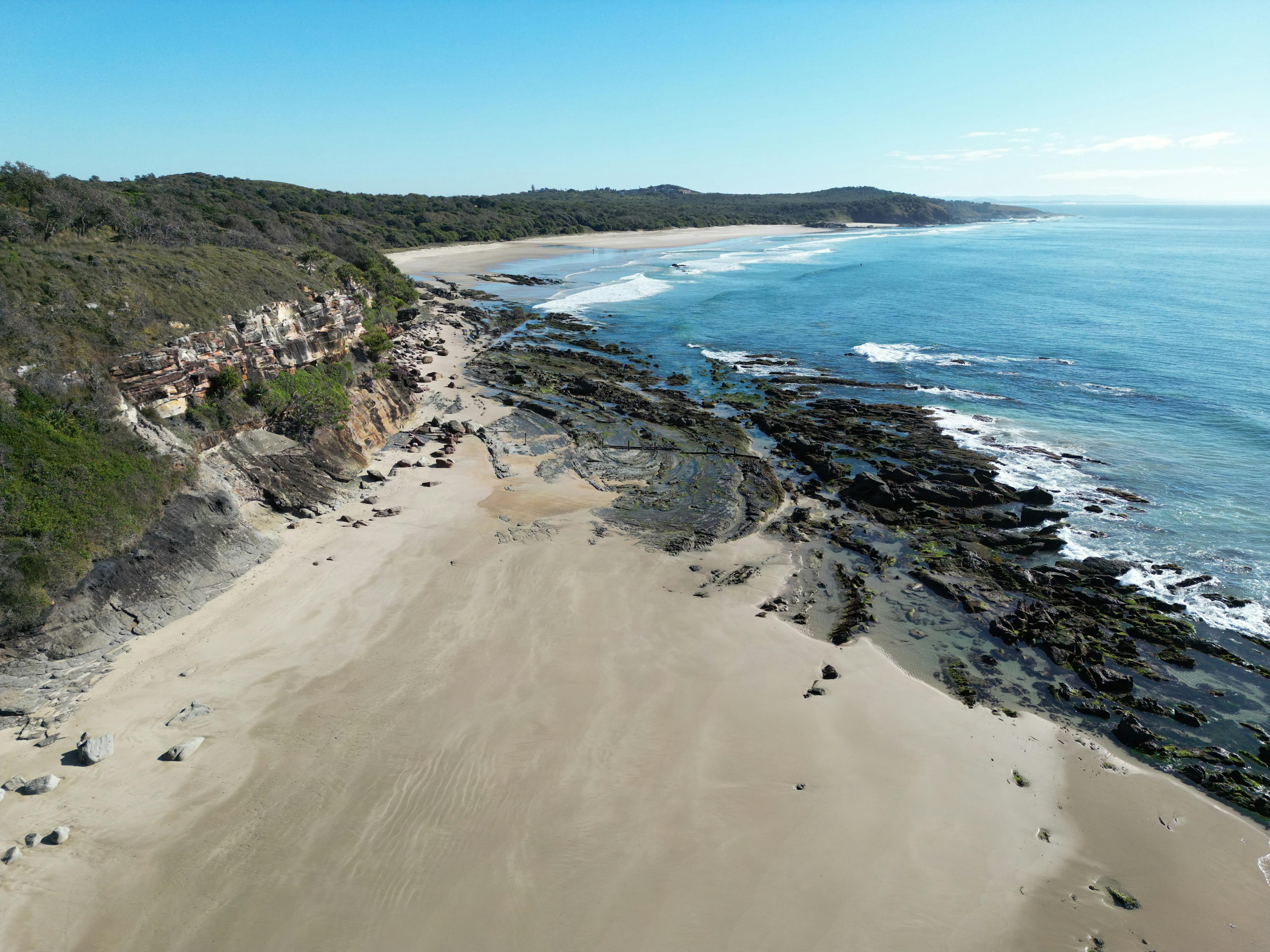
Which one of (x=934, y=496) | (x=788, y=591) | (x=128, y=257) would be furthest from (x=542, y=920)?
(x=128, y=257)

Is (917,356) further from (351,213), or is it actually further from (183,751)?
(351,213)

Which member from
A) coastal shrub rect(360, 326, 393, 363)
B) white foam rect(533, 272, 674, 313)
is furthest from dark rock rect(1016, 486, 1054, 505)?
white foam rect(533, 272, 674, 313)

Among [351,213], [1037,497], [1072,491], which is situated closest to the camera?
[1037,497]

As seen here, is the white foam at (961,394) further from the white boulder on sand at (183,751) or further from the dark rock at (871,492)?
the white boulder on sand at (183,751)

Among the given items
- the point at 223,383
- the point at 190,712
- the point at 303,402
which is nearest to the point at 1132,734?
the point at 190,712

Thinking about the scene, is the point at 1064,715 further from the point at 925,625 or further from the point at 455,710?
the point at 455,710
